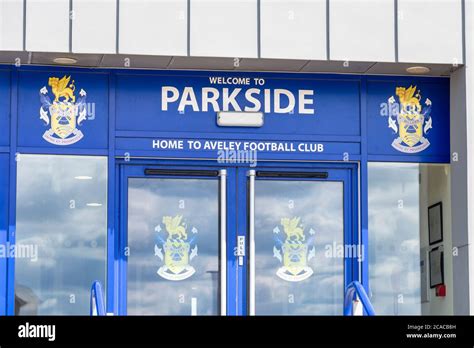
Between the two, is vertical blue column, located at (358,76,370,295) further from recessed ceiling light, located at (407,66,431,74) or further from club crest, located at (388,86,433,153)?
recessed ceiling light, located at (407,66,431,74)

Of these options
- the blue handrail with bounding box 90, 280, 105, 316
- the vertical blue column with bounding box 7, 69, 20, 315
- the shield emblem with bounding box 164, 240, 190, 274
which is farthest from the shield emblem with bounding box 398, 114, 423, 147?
the vertical blue column with bounding box 7, 69, 20, 315

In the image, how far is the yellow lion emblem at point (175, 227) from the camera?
12383 mm

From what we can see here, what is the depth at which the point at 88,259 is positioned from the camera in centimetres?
1214

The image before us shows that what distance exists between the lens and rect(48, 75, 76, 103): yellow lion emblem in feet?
40.6

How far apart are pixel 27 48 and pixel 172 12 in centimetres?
146

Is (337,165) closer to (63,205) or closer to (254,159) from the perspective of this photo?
(254,159)

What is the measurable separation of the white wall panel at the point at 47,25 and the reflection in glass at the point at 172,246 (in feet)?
5.18

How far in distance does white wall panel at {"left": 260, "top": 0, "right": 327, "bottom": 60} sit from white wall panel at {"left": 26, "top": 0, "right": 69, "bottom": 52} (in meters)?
1.94

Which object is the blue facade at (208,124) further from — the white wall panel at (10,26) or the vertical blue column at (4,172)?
the white wall panel at (10,26)

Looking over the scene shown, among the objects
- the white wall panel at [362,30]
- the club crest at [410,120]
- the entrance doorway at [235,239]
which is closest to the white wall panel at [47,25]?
the entrance doorway at [235,239]

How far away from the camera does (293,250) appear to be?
12.5 m

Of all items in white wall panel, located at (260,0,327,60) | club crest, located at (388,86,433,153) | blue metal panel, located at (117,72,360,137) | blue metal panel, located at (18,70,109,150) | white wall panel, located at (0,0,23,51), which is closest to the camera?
white wall panel, located at (0,0,23,51)
